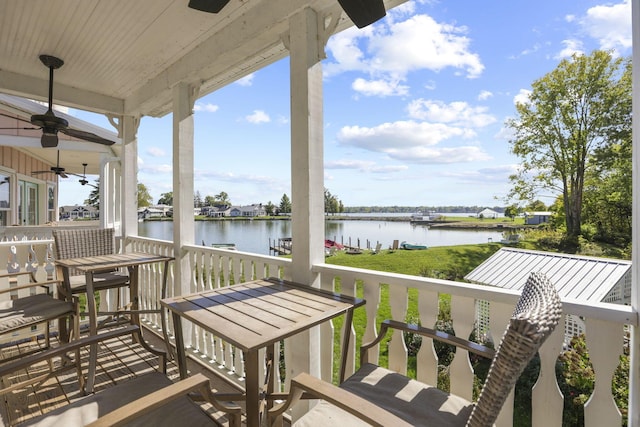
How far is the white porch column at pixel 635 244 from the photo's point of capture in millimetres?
1066

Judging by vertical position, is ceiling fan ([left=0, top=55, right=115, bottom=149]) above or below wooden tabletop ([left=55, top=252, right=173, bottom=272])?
above

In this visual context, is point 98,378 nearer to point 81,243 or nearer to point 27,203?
point 81,243

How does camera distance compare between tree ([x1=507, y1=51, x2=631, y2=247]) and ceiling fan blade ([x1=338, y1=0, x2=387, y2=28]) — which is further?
tree ([x1=507, y1=51, x2=631, y2=247])

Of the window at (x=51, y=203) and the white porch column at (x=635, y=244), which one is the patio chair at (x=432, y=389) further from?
the window at (x=51, y=203)

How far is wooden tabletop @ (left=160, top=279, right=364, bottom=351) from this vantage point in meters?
1.19

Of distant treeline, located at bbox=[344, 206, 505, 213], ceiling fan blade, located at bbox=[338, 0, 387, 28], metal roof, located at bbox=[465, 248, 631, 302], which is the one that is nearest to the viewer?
ceiling fan blade, located at bbox=[338, 0, 387, 28]

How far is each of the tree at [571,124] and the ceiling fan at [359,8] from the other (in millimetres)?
5282


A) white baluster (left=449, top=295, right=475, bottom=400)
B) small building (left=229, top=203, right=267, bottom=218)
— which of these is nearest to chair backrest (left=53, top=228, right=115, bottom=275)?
white baluster (left=449, top=295, right=475, bottom=400)

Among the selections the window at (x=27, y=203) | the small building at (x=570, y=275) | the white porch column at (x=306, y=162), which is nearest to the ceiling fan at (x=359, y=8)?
the white porch column at (x=306, y=162)

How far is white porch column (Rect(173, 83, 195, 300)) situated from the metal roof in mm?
3012

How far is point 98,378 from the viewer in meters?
2.55

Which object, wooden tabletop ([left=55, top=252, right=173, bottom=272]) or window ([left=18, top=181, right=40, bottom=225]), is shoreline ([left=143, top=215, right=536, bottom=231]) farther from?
window ([left=18, top=181, right=40, bottom=225])

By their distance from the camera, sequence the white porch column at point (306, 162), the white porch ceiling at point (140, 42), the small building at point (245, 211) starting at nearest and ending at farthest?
the white porch column at point (306, 162), the white porch ceiling at point (140, 42), the small building at point (245, 211)

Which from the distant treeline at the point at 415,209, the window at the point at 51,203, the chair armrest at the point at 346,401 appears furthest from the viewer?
the window at the point at 51,203
